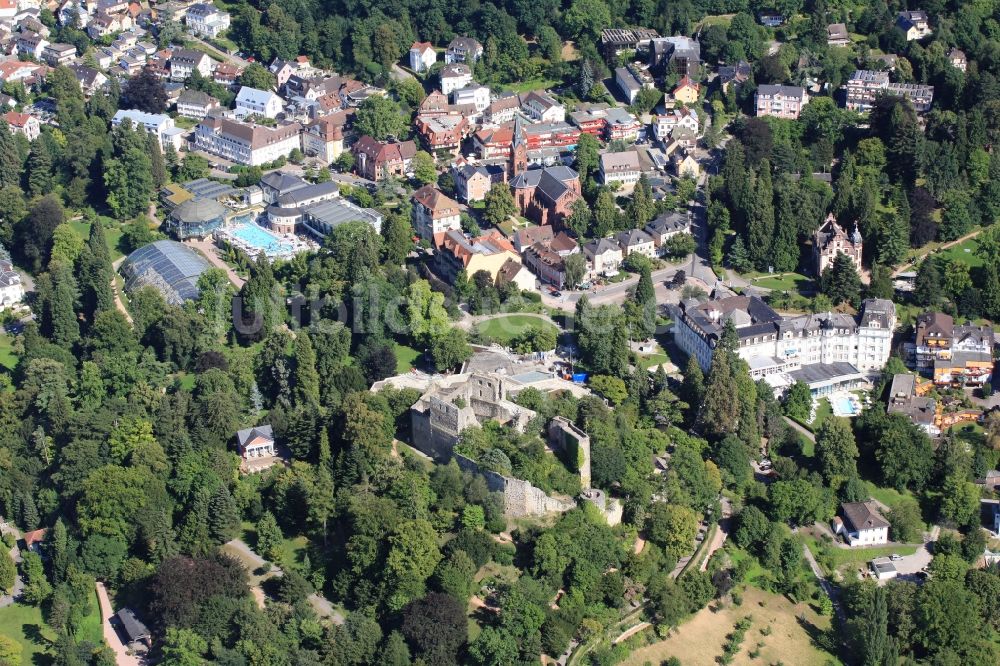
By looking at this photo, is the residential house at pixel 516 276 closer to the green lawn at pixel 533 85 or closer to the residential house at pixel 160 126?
the green lawn at pixel 533 85

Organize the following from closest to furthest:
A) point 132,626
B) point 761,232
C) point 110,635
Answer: point 132,626 < point 110,635 < point 761,232

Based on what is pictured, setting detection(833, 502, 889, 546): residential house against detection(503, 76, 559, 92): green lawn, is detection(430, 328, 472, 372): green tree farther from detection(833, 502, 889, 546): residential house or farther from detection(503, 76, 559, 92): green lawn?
detection(503, 76, 559, 92): green lawn

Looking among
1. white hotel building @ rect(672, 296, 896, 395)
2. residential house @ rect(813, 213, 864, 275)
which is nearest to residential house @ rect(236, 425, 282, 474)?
white hotel building @ rect(672, 296, 896, 395)

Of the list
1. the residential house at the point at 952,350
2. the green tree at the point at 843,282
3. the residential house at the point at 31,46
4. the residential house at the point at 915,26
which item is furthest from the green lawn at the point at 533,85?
the residential house at the point at 952,350

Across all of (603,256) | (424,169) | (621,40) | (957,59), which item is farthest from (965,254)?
(621,40)

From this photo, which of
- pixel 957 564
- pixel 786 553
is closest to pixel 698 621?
pixel 786 553

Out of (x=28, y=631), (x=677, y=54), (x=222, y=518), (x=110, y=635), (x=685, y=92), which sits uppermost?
(x=677, y=54)

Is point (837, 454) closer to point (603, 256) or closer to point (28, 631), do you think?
point (603, 256)
